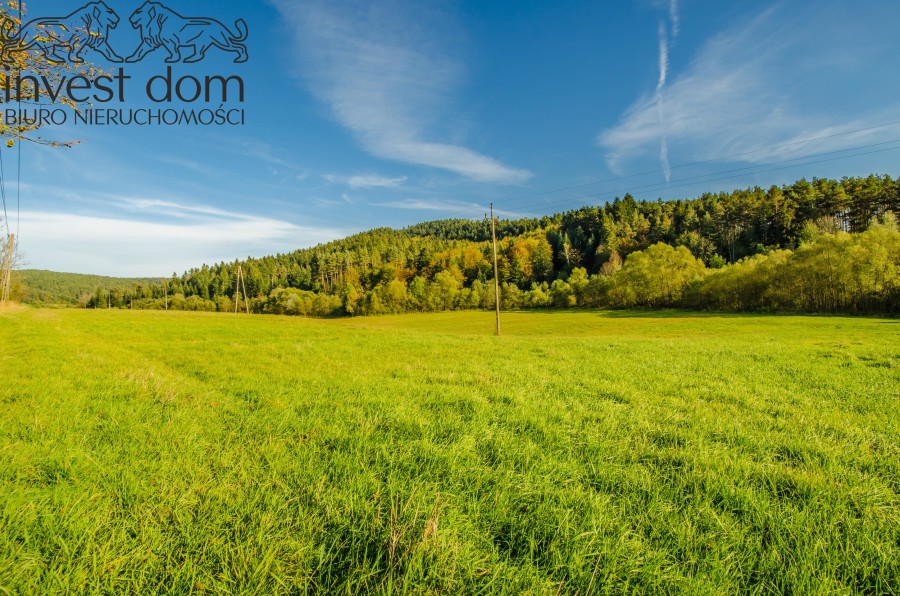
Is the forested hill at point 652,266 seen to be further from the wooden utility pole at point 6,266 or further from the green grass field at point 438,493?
the green grass field at point 438,493

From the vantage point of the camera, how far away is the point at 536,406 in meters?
5.30

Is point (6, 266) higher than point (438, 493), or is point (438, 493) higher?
point (6, 266)

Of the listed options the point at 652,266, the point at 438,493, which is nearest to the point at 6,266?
the point at 438,493

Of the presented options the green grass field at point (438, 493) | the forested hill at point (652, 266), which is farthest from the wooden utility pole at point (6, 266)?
the green grass field at point (438, 493)

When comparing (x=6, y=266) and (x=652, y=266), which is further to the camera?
(x=652, y=266)

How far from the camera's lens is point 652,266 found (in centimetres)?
8631

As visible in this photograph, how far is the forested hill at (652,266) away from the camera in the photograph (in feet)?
198

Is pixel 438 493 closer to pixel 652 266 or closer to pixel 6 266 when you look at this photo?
pixel 652 266

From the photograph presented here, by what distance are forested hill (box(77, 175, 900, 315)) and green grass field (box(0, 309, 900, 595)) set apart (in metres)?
77.8

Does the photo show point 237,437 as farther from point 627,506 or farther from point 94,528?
point 627,506

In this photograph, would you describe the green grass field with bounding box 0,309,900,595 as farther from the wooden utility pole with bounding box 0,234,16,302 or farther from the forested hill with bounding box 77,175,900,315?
the wooden utility pole with bounding box 0,234,16,302

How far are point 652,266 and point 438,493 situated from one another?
9774 cm

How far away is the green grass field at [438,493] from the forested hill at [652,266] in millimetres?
77798

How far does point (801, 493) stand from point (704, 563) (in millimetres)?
1706
